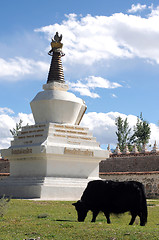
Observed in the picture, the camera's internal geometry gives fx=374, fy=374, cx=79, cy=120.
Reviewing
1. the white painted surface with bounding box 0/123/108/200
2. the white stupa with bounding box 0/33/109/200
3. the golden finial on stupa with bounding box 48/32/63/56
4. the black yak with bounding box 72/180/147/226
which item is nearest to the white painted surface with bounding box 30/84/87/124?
the white stupa with bounding box 0/33/109/200

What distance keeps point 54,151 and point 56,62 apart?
7149 mm

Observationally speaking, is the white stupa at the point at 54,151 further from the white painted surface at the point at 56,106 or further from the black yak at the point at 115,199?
the black yak at the point at 115,199

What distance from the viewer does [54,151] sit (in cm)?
2091

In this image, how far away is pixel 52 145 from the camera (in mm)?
21125

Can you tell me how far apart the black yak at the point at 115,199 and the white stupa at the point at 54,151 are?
9.58m

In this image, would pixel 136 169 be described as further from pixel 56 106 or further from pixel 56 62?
pixel 56 62

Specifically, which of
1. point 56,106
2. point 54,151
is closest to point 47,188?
point 54,151

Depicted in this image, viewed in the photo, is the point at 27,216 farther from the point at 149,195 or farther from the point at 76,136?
the point at 149,195

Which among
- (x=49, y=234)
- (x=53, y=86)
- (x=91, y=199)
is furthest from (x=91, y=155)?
(x=49, y=234)

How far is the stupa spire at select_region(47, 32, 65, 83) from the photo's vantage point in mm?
24983

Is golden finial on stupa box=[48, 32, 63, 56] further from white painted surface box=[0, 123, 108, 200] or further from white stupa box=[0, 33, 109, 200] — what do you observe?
white painted surface box=[0, 123, 108, 200]

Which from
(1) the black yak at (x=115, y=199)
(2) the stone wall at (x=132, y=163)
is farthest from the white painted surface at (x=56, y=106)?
(1) the black yak at (x=115, y=199)

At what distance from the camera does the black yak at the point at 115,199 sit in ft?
33.4

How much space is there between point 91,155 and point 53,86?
5247 mm
